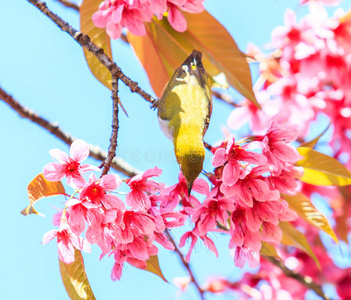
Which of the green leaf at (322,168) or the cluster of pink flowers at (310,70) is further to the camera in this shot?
the cluster of pink flowers at (310,70)

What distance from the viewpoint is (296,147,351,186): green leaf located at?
1740mm

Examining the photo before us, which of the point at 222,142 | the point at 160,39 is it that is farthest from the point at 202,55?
the point at 222,142

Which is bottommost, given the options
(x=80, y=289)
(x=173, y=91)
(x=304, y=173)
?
(x=304, y=173)

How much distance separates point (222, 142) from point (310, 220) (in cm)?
52

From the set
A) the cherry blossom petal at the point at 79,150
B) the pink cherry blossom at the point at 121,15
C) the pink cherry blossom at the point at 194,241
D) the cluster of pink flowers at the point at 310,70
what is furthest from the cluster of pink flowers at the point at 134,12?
the cluster of pink flowers at the point at 310,70

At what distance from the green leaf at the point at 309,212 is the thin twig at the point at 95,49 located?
734 mm

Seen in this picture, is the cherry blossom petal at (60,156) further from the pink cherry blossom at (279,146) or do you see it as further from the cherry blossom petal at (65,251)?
the pink cherry blossom at (279,146)

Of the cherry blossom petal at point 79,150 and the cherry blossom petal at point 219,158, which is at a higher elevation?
the cherry blossom petal at point 79,150

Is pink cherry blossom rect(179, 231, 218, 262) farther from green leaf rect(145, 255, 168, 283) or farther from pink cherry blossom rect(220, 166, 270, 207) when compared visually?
pink cherry blossom rect(220, 166, 270, 207)

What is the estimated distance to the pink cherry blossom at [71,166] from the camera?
1400 mm

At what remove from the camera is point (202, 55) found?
199 centimetres

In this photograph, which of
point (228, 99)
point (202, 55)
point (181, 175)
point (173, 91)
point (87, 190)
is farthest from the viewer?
point (228, 99)

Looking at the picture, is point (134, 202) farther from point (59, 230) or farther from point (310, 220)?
point (310, 220)

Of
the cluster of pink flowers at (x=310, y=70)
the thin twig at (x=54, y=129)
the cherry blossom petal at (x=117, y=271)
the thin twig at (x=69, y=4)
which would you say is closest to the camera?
the cherry blossom petal at (x=117, y=271)
